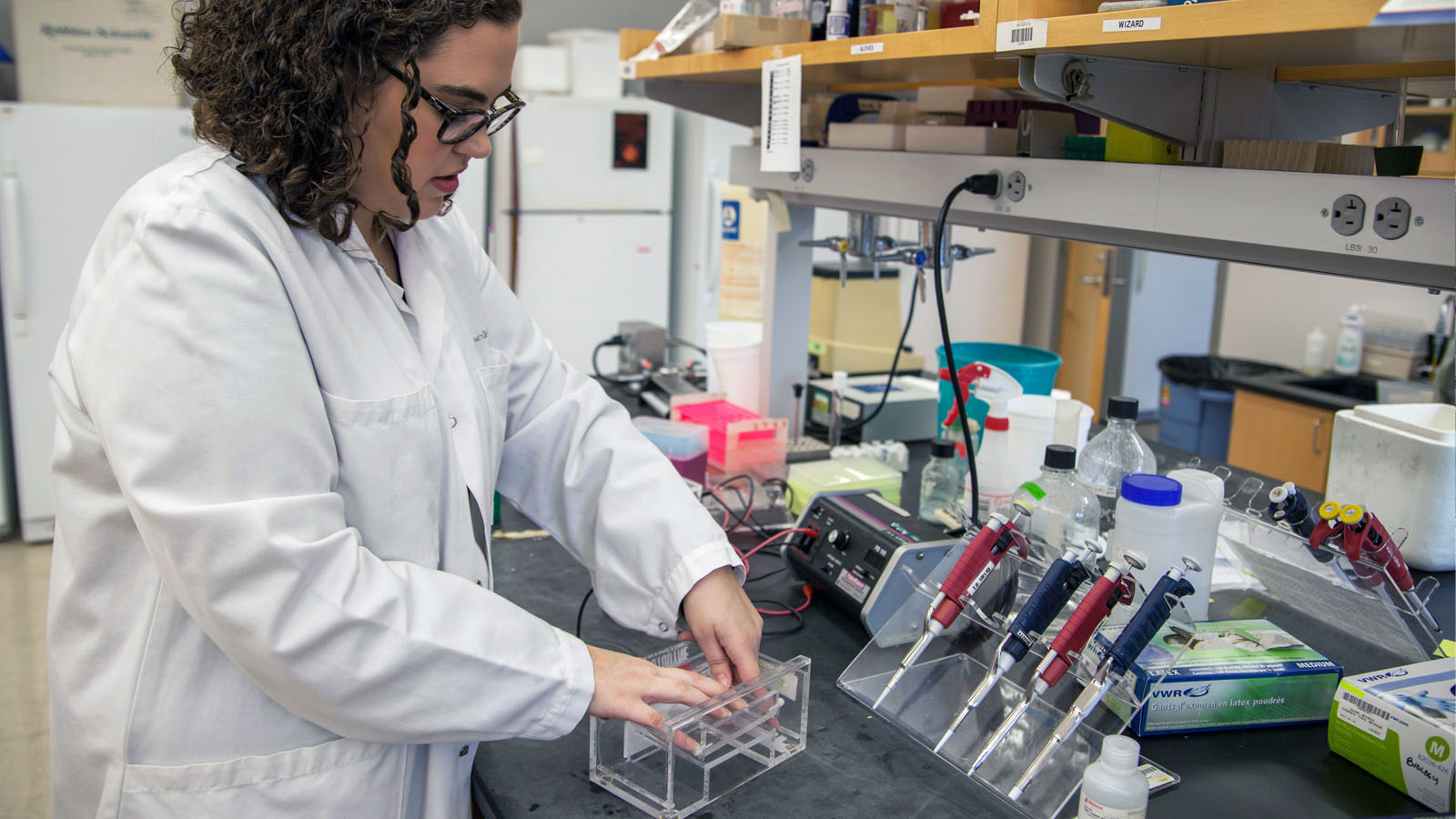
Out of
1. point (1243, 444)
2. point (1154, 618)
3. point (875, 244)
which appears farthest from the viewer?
point (1243, 444)

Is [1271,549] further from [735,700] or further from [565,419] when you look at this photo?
[565,419]

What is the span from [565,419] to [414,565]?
42 cm

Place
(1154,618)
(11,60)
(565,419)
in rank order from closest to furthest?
(1154,618), (565,419), (11,60)

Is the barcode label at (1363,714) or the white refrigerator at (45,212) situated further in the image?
the white refrigerator at (45,212)

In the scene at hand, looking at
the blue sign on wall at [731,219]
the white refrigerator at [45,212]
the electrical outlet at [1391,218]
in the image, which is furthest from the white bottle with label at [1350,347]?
the white refrigerator at [45,212]

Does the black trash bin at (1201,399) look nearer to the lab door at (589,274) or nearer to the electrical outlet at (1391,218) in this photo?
the lab door at (589,274)

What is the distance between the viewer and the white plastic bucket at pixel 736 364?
84.5 inches

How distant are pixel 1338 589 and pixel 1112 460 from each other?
344 millimetres

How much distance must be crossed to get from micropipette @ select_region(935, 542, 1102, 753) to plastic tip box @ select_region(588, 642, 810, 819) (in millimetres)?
158

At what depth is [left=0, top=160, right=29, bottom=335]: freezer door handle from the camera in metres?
3.26

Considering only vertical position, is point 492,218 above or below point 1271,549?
above

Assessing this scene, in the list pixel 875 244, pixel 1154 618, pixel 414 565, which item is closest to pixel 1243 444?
pixel 875 244

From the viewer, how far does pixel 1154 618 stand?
998 mm

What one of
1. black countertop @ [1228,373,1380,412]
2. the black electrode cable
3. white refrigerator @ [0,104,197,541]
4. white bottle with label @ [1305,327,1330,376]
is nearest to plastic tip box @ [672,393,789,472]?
the black electrode cable
